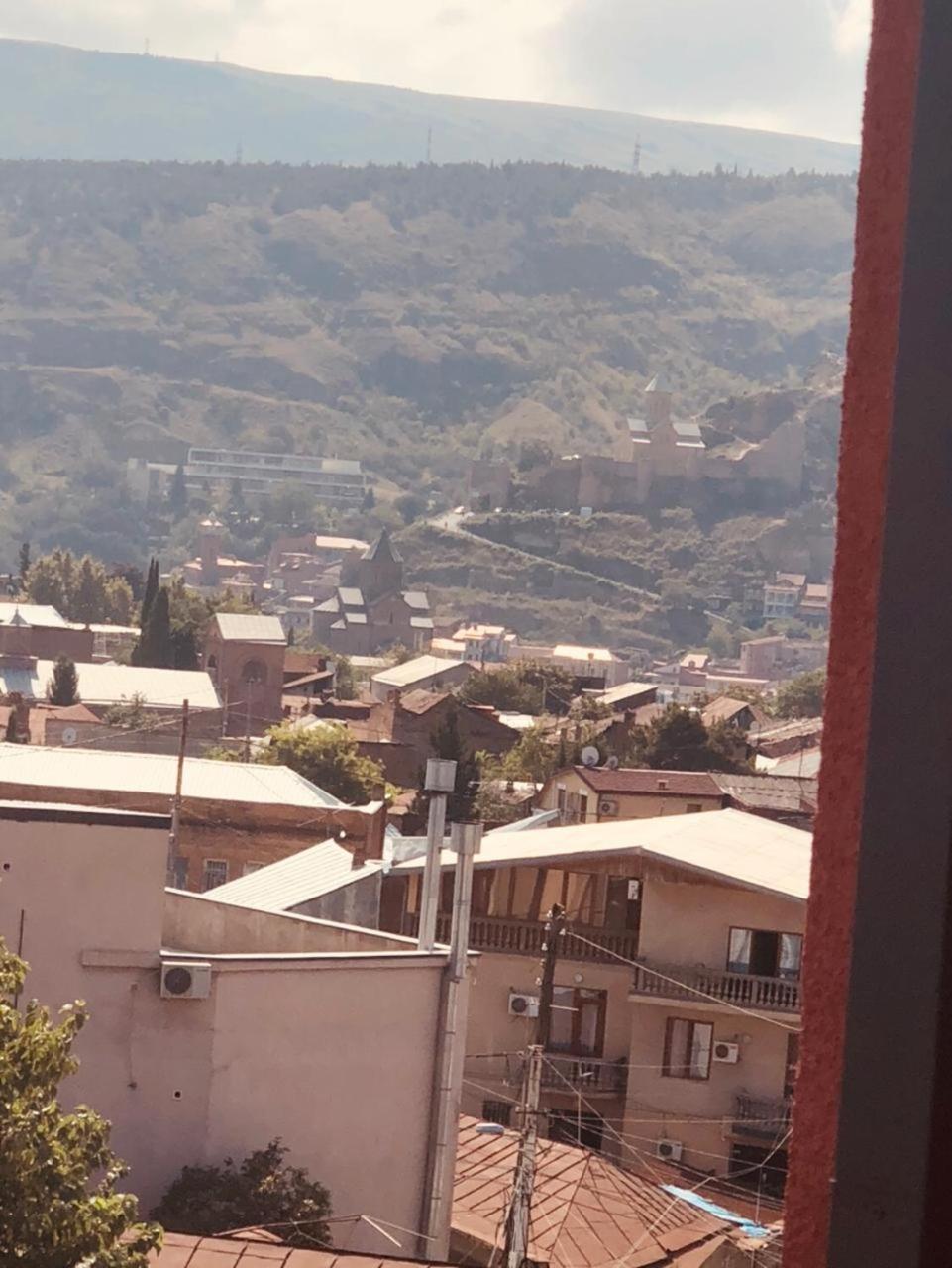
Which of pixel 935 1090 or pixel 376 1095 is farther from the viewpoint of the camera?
pixel 376 1095

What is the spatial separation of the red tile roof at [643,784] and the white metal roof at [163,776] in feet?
11.0

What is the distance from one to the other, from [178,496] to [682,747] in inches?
5149

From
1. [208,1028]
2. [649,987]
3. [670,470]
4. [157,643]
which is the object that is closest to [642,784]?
[649,987]

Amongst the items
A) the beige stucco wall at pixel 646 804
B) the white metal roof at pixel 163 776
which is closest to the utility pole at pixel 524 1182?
the white metal roof at pixel 163 776

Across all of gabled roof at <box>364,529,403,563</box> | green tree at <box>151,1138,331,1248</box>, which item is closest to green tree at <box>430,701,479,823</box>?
green tree at <box>151,1138,331,1248</box>

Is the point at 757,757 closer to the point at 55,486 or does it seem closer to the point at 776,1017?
the point at 776,1017

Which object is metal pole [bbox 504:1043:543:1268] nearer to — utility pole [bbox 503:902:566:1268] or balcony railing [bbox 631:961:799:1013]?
utility pole [bbox 503:902:566:1268]

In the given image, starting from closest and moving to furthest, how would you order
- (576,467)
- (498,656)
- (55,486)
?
(498,656) → (576,467) → (55,486)

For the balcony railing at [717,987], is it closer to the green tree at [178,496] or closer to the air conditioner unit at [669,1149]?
the air conditioner unit at [669,1149]

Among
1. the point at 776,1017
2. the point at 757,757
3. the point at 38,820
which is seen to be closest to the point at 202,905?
the point at 38,820

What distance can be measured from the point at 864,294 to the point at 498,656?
98.7 meters

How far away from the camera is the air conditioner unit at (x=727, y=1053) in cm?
1497

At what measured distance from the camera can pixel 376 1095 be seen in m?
8.66

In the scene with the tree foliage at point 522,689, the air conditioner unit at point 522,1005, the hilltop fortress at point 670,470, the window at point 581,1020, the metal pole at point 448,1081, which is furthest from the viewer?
the hilltop fortress at point 670,470
